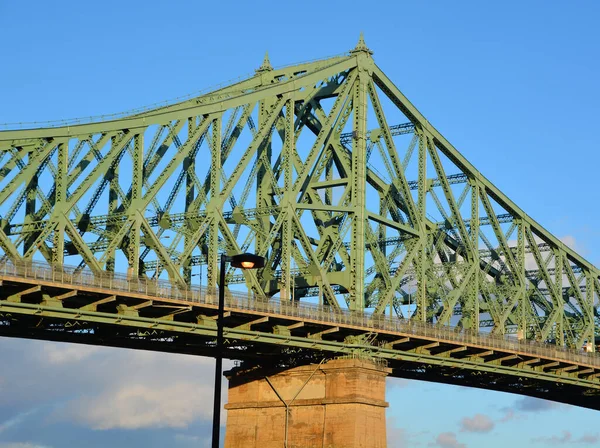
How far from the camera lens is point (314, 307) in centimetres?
8762

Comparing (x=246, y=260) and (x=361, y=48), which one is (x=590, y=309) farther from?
(x=246, y=260)

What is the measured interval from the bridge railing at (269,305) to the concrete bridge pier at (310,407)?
11.1ft

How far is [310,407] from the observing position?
3509 inches

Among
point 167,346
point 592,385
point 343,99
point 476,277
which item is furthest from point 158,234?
point 592,385

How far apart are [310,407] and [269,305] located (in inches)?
368

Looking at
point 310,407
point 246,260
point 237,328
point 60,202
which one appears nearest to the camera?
point 246,260

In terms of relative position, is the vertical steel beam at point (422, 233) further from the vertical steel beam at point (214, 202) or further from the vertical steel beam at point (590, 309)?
the vertical steel beam at point (590, 309)

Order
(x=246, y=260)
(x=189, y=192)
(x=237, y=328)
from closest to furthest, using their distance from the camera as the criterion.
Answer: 1. (x=246, y=260)
2. (x=237, y=328)
3. (x=189, y=192)

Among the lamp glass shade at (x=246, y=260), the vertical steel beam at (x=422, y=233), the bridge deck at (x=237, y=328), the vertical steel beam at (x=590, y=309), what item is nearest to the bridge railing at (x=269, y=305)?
the bridge deck at (x=237, y=328)

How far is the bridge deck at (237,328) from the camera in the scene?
73.1m

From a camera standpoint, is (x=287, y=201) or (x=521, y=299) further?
(x=521, y=299)

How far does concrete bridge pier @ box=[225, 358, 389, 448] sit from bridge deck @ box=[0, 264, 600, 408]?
1370 millimetres

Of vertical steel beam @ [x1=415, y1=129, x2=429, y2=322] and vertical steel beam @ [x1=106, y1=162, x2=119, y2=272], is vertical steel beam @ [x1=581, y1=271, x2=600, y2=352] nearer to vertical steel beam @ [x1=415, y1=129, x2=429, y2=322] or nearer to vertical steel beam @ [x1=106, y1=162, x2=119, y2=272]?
vertical steel beam @ [x1=415, y1=129, x2=429, y2=322]

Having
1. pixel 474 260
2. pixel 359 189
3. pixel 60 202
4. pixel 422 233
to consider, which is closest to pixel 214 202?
pixel 60 202
